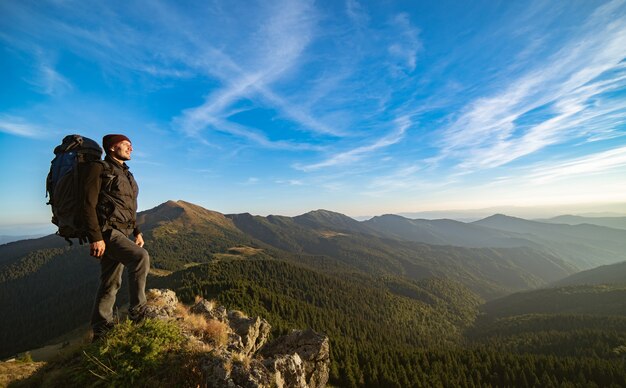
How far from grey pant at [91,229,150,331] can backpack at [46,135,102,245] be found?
789 mm

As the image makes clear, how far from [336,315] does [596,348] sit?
513 feet

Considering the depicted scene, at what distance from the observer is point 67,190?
6.70 meters

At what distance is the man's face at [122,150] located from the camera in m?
8.25

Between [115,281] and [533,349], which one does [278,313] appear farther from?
[533,349]

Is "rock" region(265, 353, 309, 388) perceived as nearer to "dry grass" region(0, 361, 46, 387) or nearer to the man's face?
"dry grass" region(0, 361, 46, 387)

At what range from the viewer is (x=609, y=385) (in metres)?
123

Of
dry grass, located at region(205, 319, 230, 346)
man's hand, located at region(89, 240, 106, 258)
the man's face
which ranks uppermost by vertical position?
the man's face

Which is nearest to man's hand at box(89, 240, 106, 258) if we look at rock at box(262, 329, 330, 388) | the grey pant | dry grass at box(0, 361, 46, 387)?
the grey pant

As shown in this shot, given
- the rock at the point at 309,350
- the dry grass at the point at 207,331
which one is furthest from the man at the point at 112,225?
the rock at the point at 309,350

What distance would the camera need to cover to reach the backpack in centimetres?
668

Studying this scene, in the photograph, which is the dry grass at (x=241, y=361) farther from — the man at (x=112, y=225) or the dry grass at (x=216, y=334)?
the man at (x=112, y=225)

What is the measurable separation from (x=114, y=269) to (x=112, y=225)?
4.45 ft

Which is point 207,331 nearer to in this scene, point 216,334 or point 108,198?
point 216,334

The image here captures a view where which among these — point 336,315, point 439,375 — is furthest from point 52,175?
point 336,315
